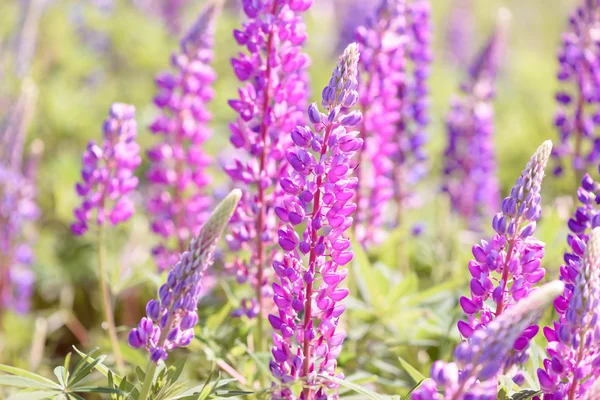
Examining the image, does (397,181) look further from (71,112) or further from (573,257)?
(71,112)

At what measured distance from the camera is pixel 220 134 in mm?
5227

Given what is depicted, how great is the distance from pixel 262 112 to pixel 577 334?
1.04 metres

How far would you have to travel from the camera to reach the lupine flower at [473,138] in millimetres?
3449

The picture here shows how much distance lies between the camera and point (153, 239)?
386cm

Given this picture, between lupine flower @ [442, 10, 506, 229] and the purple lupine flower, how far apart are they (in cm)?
202

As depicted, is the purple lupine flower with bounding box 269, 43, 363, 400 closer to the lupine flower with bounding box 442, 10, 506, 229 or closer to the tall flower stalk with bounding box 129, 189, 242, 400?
the tall flower stalk with bounding box 129, 189, 242, 400

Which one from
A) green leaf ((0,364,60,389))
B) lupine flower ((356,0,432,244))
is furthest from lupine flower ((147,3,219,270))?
green leaf ((0,364,60,389))

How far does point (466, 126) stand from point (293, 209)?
6.97 feet

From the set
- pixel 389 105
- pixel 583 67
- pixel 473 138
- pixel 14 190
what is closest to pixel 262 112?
pixel 389 105

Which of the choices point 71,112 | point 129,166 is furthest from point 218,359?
point 71,112

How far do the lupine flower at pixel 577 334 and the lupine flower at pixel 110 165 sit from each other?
1.39 m

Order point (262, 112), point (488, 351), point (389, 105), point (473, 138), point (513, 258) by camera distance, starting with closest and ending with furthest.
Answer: point (488, 351) < point (513, 258) < point (262, 112) < point (389, 105) < point (473, 138)

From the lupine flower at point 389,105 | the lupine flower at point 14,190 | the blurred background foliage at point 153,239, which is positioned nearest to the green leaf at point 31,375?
the blurred background foliage at point 153,239

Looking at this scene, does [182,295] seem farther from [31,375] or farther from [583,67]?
[583,67]
